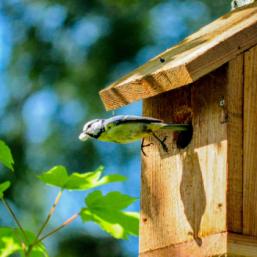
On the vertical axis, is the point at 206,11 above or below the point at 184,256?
above

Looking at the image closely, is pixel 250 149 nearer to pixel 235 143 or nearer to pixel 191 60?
pixel 235 143

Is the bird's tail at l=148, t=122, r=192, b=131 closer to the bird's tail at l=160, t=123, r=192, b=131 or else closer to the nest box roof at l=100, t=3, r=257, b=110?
the bird's tail at l=160, t=123, r=192, b=131

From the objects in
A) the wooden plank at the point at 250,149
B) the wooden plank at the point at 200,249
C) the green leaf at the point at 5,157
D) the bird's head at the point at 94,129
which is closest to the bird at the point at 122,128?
the bird's head at the point at 94,129

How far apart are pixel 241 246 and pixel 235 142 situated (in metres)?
0.32

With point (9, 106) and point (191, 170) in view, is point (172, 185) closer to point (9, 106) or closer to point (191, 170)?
point (191, 170)

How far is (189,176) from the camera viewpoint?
314 cm

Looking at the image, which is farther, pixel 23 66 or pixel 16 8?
pixel 16 8

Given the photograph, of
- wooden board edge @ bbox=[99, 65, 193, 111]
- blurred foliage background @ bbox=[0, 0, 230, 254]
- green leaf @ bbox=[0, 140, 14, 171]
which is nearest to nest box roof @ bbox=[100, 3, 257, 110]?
wooden board edge @ bbox=[99, 65, 193, 111]

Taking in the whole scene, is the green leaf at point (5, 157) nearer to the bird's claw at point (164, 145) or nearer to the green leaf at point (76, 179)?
the green leaf at point (76, 179)

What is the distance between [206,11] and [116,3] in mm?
1030

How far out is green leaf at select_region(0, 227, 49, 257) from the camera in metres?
1.96

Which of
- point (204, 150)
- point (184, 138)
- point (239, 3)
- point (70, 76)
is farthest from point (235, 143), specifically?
point (70, 76)

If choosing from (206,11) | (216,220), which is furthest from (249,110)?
(206,11)

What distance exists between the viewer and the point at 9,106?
10305 millimetres
